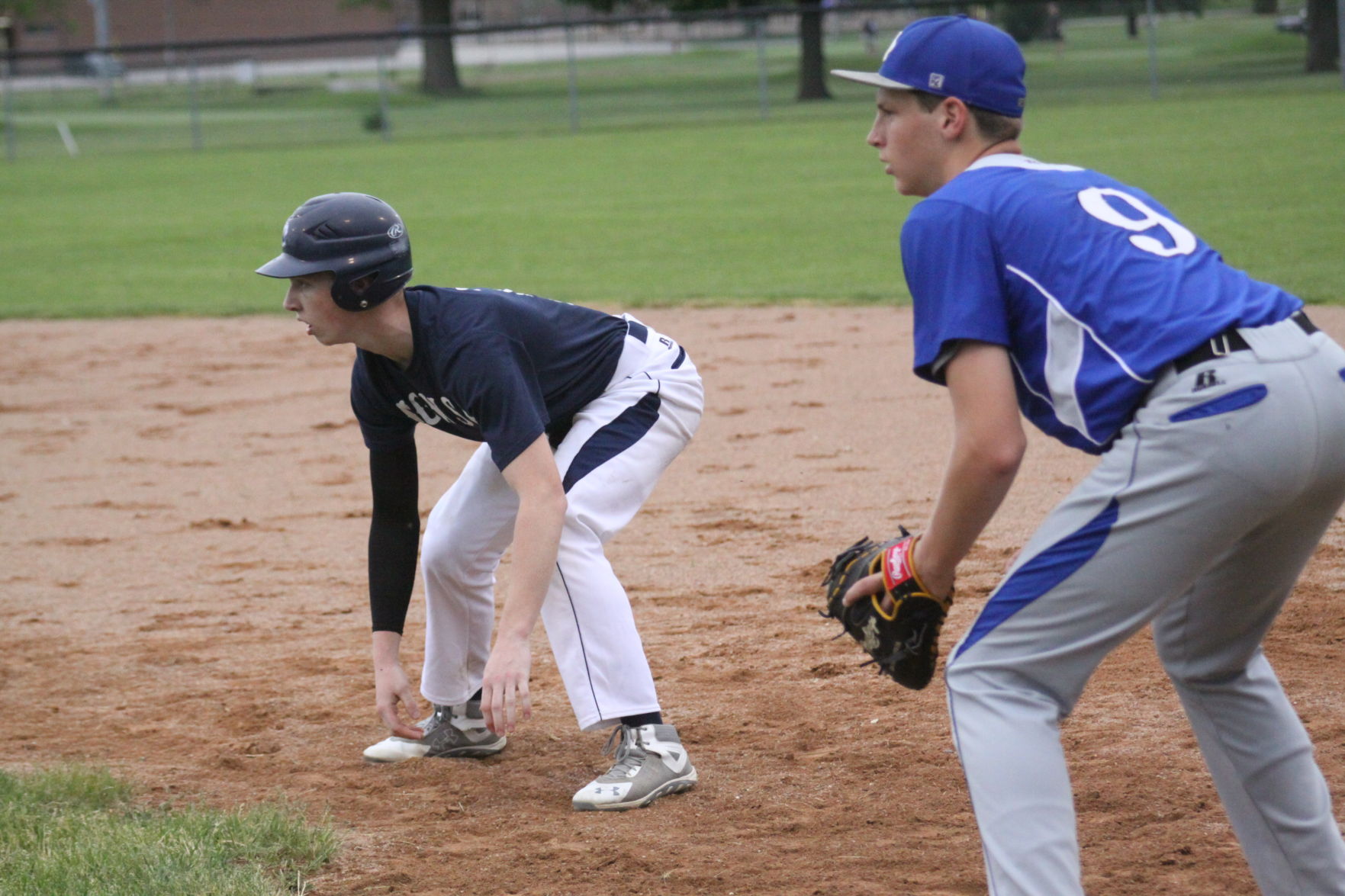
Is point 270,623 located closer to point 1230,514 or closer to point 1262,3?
point 1230,514

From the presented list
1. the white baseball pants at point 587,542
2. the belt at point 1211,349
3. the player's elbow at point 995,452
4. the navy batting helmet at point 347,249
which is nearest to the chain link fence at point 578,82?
the white baseball pants at point 587,542

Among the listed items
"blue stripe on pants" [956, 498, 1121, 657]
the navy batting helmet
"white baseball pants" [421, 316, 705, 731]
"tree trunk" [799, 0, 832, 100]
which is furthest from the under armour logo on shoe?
"tree trunk" [799, 0, 832, 100]

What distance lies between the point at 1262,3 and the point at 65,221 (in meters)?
27.2

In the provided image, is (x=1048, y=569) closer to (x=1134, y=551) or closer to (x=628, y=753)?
(x=1134, y=551)

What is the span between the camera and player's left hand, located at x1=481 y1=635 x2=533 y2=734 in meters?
3.07

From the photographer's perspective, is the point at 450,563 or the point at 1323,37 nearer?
the point at 450,563

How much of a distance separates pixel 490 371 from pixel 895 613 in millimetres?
1173

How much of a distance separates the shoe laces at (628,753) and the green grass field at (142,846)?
2.37ft

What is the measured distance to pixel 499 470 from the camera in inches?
135

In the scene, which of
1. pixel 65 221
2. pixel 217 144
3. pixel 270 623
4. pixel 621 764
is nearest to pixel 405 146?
pixel 217 144

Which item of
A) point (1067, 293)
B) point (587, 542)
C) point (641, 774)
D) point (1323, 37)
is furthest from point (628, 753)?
point (1323, 37)

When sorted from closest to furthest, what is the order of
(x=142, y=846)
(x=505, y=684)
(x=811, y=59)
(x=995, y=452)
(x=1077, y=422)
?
(x=995, y=452) < (x=1077, y=422) < (x=505, y=684) < (x=142, y=846) < (x=811, y=59)

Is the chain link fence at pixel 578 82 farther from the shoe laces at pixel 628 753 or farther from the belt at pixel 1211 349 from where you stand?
the belt at pixel 1211 349

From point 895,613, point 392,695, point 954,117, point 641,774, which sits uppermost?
point 954,117
